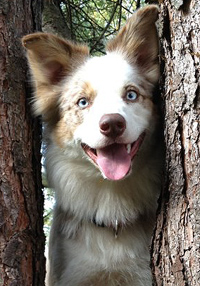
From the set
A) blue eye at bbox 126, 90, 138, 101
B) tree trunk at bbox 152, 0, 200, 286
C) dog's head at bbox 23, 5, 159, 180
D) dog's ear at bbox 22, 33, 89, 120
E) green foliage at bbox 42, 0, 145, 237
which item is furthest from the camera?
green foliage at bbox 42, 0, 145, 237

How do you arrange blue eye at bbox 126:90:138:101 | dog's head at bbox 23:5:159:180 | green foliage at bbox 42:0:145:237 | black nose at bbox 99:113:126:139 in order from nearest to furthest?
black nose at bbox 99:113:126:139 < dog's head at bbox 23:5:159:180 < blue eye at bbox 126:90:138:101 < green foliage at bbox 42:0:145:237

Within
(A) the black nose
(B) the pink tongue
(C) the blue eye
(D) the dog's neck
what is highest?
(C) the blue eye

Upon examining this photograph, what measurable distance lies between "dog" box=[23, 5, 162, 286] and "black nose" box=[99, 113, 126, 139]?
0.70 feet

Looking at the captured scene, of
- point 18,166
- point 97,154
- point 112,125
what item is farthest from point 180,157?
point 18,166

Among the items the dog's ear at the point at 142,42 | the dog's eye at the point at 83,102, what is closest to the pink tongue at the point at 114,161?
the dog's eye at the point at 83,102

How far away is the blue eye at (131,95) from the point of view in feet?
8.55

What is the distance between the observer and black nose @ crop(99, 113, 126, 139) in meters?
2.25

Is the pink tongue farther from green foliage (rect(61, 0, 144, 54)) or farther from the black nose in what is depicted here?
green foliage (rect(61, 0, 144, 54))

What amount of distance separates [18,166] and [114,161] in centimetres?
54

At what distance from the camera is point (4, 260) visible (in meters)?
2.34

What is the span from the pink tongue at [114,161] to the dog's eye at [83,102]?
34cm

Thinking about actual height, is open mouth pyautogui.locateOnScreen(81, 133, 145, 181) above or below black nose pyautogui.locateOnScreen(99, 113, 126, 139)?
below

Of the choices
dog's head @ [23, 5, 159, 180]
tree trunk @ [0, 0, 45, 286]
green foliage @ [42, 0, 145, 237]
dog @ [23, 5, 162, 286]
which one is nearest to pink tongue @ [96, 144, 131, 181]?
dog's head @ [23, 5, 159, 180]

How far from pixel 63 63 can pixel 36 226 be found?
3.44ft
